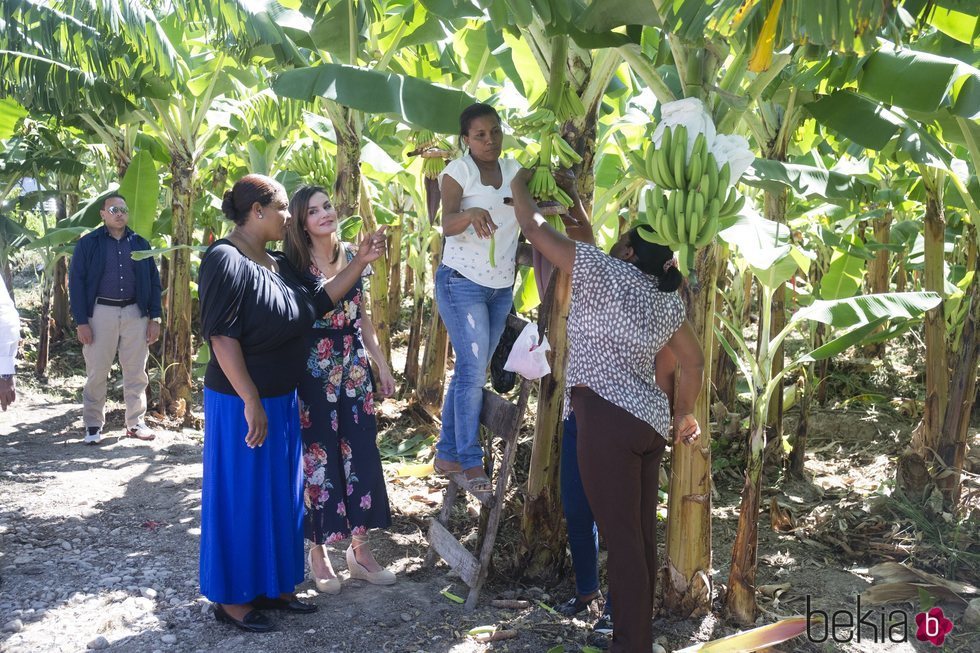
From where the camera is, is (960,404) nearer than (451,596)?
No

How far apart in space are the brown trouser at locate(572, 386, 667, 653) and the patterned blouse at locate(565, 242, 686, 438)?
6 centimetres

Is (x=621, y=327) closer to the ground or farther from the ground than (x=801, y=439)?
farther from the ground

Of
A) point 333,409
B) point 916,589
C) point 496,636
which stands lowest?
point 496,636

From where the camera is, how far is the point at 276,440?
11.3ft

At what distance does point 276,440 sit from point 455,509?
183 cm

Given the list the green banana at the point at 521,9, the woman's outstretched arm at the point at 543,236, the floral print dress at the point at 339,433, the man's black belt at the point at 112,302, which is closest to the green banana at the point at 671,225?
the woman's outstretched arm at the point at 543,236

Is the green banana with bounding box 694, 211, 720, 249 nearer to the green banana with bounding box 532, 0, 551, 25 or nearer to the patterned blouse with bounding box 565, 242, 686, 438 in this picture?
the patterned blouse with bounding box 565, 242, 686, 438

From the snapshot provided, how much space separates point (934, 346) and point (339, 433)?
3.51m

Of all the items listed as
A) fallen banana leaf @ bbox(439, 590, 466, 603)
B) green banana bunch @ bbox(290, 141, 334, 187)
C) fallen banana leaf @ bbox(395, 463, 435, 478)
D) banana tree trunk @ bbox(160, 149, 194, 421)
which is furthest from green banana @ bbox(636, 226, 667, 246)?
banana tree trunk @ bbox(160, 149, 194, 421)

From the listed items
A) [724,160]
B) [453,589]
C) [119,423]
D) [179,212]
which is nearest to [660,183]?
[724,160]

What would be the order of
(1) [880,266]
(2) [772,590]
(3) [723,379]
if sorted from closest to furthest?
1. (2) [772,590]
2. (3) [723,379]
3. (1) [880,266]

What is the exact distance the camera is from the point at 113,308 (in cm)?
671

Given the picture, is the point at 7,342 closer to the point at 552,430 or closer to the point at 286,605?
the point at 286,605

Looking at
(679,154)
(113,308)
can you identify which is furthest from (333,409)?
(113,308)
